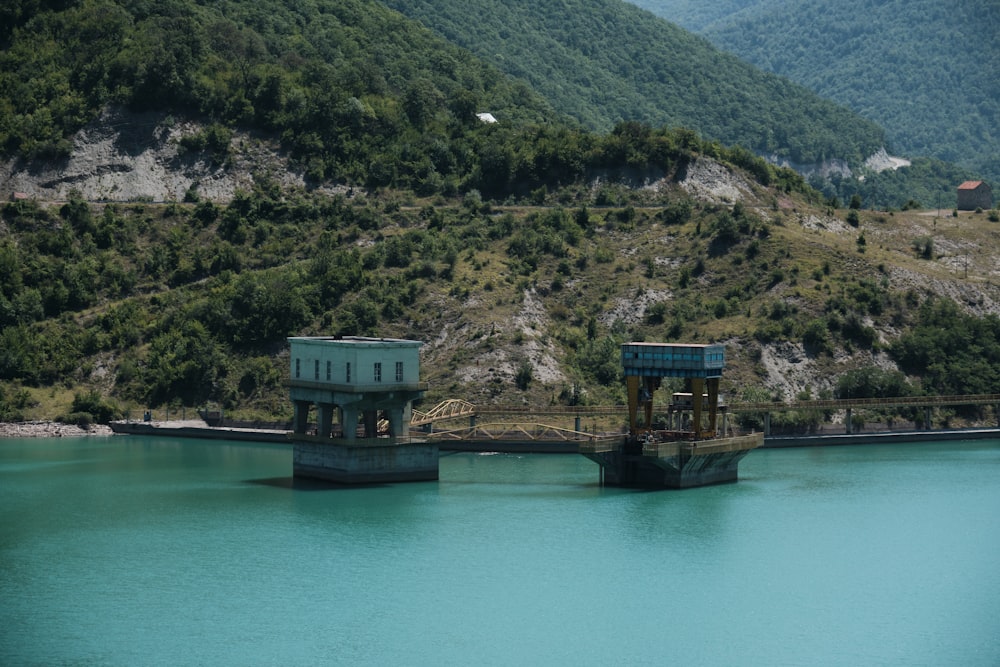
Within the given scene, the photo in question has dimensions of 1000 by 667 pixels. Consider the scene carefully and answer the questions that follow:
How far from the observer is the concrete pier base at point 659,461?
101312 millimetres

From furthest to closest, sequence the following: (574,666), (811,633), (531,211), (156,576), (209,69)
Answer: (209,69), (531,211), (156,576), (811,633), (574,666)

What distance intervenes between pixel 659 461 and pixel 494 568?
81.9 ft

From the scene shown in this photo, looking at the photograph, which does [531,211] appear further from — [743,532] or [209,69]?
[743,532]

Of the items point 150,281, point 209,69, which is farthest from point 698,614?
point 209,69

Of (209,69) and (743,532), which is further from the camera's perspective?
(209,69)

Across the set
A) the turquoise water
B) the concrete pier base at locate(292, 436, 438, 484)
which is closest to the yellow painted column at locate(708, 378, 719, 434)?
the turquoise water

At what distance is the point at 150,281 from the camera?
15025 cm

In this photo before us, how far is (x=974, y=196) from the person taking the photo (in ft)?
625

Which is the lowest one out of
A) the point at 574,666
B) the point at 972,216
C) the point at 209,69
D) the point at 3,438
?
the point at 574,666

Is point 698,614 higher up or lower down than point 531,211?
lower down

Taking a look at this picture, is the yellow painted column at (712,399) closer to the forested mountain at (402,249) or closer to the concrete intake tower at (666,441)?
the concrete intake tower at (666,441)

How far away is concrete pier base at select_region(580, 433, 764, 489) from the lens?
10131cm

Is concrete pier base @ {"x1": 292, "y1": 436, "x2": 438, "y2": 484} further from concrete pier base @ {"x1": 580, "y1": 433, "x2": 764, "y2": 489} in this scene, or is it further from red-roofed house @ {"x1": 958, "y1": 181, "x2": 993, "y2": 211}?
red-roofed house @ {"x1": 958, "y1": 181, "x2": 993, "y2": 211}

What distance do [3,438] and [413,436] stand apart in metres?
38.6
